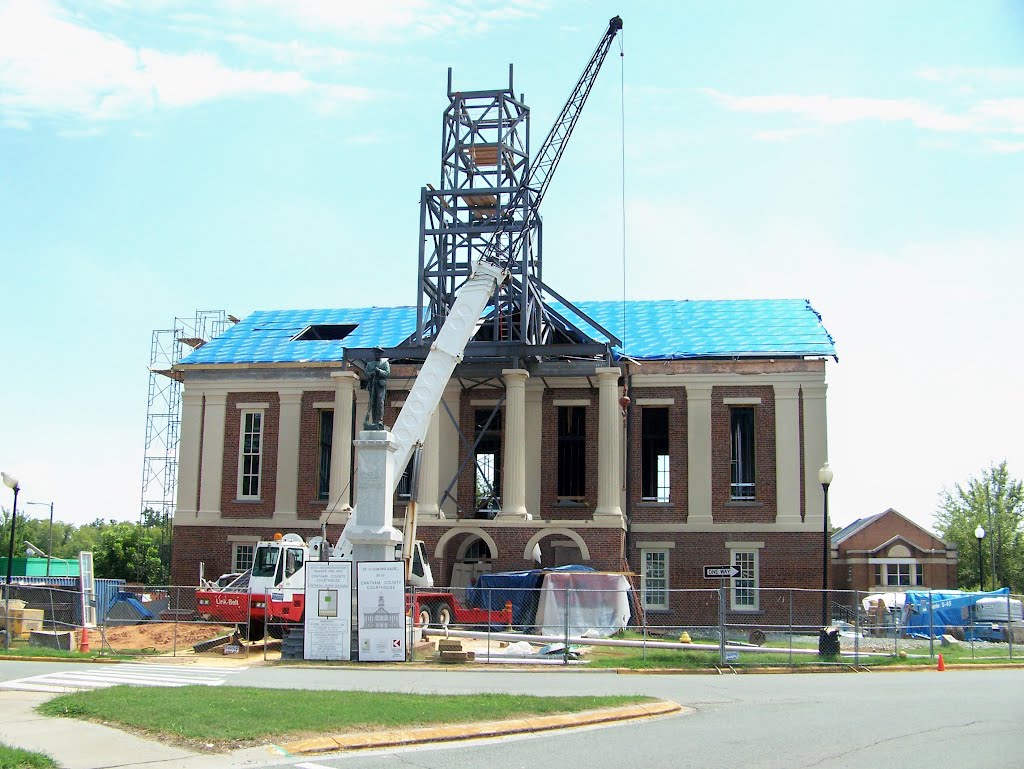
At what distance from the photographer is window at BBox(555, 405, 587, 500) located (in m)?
42.7

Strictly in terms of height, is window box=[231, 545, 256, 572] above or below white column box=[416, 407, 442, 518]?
below

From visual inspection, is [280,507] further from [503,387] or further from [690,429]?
[690,429]

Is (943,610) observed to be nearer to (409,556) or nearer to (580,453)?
(580,453)

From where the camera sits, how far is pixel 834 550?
52.1m

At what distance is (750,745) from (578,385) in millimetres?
29180

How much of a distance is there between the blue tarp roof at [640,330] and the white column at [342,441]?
1679mm

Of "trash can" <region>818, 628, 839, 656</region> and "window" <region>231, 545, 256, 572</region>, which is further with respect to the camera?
"window" <region>231, 545, 256, 572</region>

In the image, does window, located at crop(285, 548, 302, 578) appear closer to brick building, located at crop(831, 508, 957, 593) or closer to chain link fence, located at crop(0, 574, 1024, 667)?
chain link fence, located at crop(0, 574, 1024, 667)

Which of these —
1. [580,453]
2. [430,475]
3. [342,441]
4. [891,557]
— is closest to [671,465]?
[580,453]

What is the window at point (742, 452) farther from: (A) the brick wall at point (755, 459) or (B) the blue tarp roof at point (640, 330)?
(B) the blue tarp roof at point (640, 330)

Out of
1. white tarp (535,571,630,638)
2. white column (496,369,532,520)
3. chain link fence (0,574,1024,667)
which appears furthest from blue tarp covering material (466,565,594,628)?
white column (496,369,532,520)

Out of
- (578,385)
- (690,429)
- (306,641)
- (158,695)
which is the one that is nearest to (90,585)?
(306,641)

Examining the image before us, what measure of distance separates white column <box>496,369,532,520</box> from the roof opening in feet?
34.5

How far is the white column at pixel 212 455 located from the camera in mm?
43750
